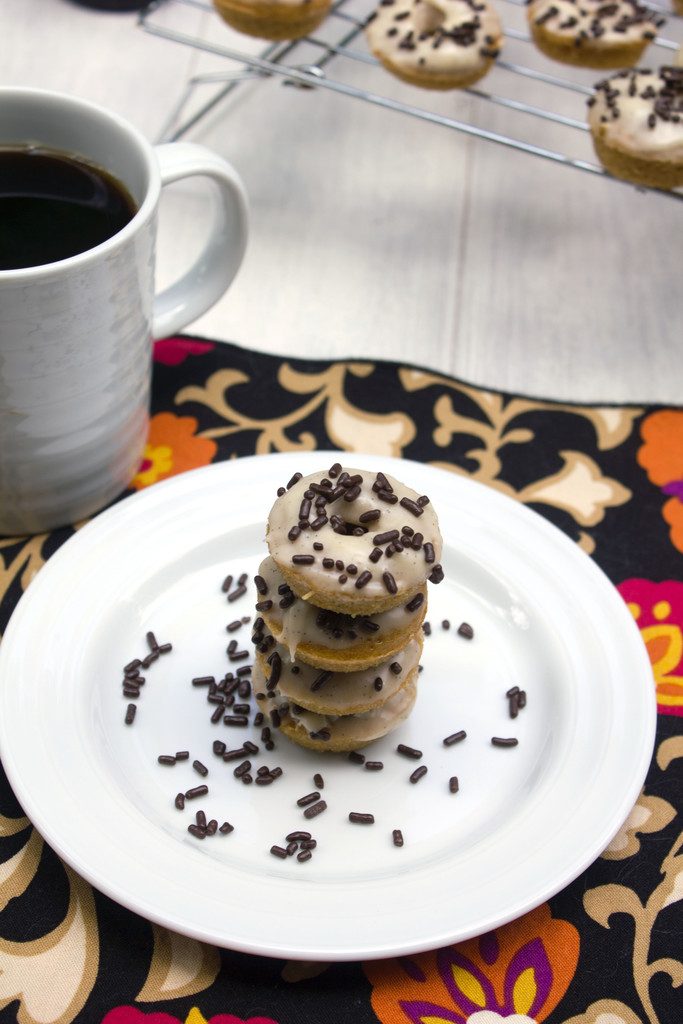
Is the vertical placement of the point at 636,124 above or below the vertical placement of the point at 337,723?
above

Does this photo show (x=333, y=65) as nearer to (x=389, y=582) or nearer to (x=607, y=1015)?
(x=389, y=582)

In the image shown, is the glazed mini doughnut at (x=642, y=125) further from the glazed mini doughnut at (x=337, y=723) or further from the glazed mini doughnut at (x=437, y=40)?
the glazed mini doughnut at (x=337, y=723)

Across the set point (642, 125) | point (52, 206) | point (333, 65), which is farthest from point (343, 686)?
point (333, 65)

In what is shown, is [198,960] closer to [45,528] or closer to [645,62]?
[45,528]

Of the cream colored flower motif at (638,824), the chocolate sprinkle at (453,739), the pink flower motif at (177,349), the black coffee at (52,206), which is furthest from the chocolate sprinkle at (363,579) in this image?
the pink flower motif at (177,349)

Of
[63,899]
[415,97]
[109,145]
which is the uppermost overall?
[109,145]

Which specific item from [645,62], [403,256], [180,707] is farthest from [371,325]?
[645,62]
